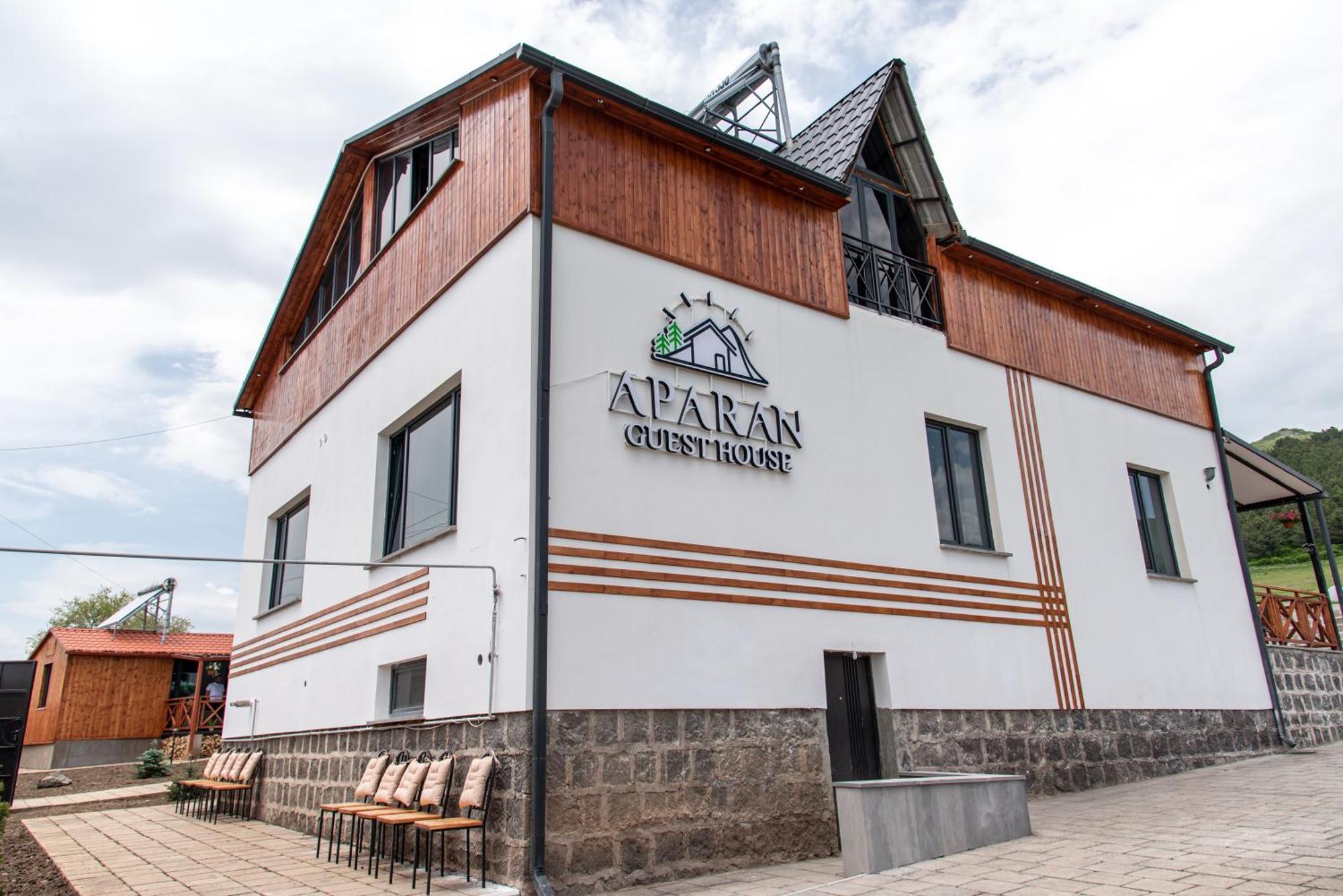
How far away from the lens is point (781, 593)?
8.41 metres

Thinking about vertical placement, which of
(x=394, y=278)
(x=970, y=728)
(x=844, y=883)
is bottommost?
(x=844, y=883)

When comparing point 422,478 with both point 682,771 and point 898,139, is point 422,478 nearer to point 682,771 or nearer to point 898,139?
point 682,771

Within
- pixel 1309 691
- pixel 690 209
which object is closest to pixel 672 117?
pixel 690 209

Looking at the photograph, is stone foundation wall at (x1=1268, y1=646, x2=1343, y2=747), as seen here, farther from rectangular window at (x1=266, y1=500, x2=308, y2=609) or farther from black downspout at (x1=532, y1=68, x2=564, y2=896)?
rectangular window at (x1=266, y1=500, x2=308, y2=609)

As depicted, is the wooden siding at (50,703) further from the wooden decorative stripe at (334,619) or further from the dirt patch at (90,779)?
the wooden decorative stripe at (334,619)

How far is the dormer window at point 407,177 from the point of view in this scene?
10430mm

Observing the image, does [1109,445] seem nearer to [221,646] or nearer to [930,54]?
[930,54]

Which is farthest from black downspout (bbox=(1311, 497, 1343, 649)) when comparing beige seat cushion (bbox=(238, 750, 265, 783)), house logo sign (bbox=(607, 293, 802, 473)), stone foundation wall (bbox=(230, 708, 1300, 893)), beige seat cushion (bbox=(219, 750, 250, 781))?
beige seat cushion (bbox=(219, 750, 250, 781))

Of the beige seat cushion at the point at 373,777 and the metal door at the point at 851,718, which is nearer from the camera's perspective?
the beige seat cushion at the point at 373,777

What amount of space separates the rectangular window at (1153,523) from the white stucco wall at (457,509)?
9.23 metres

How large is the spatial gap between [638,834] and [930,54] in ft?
Answer: 29.1

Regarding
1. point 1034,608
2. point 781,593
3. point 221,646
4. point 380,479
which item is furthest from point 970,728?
point 221,646

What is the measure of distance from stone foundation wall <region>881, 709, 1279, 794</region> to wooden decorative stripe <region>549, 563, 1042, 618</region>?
1.10m

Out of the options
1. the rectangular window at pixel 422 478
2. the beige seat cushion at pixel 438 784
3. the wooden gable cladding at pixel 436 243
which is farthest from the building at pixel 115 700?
the beige seat cushion at pixel 438 784
